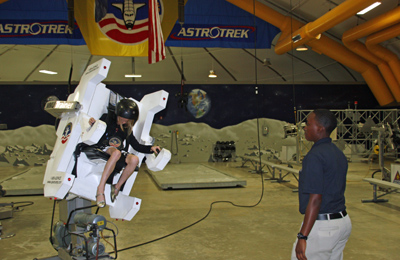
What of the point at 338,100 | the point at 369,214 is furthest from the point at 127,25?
the point at 338,100

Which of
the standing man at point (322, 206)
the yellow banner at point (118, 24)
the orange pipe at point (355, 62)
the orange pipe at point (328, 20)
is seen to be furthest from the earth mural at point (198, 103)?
the standing man at point (322, 206)

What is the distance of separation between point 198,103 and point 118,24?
6905 mm

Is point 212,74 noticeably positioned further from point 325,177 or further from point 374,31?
point 325,177

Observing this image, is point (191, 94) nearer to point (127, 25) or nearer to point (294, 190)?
point (127, 25)

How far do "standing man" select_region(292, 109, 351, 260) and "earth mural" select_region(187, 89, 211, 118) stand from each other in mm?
12994

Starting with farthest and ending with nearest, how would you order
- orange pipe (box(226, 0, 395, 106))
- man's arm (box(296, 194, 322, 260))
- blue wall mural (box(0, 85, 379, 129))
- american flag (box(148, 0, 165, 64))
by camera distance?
blue wall mural (box(0, 85, 379, 129)), orange pipe (box(226, 0, 395, 106)), american flag (box(148, 0, 165, 64)), man's arm (box(296, 194, 322, 260))

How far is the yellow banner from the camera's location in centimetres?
872

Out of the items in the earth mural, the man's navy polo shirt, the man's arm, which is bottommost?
the man's arm

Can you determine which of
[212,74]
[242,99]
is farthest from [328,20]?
[242,99]

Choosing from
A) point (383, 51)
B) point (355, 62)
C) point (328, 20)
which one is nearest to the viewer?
point (328, 20)

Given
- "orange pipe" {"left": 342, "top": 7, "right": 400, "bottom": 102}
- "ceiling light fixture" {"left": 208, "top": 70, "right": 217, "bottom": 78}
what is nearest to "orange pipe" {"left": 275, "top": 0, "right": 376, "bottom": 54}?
"orange pipe" {"left": 342, "top": 7, "right": 400, "bottom": 102}

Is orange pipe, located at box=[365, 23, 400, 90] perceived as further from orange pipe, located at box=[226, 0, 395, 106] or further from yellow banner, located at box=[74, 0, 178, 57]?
yellow banner, located at box=[74, 0, 178, 57]

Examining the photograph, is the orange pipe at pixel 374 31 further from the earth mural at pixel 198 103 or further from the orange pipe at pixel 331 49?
the earth mural at pixel 198 103

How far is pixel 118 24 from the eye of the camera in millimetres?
9000
